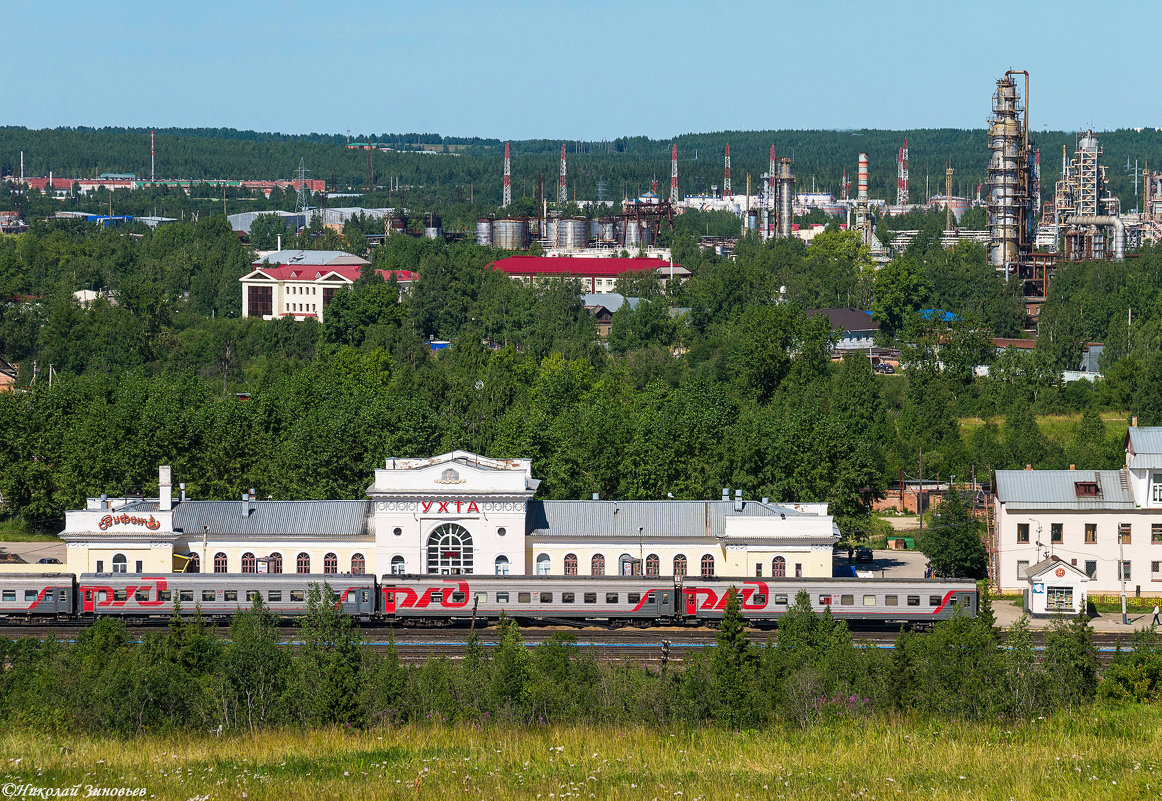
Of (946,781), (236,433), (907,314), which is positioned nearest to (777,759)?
(946,781)

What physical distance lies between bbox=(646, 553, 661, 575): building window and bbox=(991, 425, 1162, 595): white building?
14093 mm

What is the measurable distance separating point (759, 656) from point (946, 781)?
49.0ft

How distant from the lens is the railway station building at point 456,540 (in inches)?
2334

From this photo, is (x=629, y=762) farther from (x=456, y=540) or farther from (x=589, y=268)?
(x=589, y=268)

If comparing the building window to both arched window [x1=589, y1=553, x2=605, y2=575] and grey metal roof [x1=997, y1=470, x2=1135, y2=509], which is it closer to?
arched window [x1=589, y1=553, x2=605, y2=575]

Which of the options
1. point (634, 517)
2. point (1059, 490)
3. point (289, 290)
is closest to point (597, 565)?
point (634, 517)

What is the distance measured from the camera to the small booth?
57938mm

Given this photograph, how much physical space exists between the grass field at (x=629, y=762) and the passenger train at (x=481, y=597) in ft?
63.9

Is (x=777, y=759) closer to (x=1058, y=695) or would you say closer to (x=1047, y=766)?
(x=1047, y=766)

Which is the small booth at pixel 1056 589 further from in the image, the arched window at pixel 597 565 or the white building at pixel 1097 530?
Answer: the arched window at pixel 597 565

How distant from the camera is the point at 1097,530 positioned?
6222 cm

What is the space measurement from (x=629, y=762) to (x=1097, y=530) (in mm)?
36828

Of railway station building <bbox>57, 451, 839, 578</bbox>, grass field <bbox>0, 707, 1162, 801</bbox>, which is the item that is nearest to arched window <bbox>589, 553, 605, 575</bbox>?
railway station building <bbox>57, 451, 839, 578</bbox>

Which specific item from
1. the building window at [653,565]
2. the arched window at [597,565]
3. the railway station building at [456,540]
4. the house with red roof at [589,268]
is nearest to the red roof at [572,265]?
the house with red roof at [589,268]
